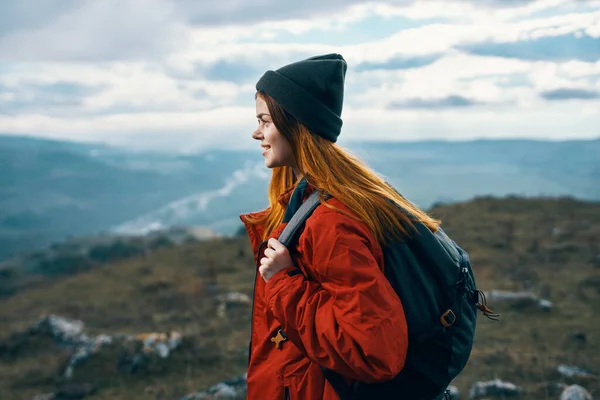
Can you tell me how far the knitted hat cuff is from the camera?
2.37m

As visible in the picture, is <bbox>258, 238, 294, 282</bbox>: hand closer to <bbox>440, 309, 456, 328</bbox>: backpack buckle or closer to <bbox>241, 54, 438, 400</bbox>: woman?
<bbox>241, 54, 438, 400</bbox>: woman

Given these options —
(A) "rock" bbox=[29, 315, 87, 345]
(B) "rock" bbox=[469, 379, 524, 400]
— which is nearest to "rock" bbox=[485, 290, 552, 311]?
(B) "rock" bbox=[469, 379, 524, 400]

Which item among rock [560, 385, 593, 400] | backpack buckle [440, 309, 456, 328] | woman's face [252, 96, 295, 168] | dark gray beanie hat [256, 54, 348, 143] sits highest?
dark gray beanie hat [256, 54, 348, 143]

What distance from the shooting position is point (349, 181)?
7.64 ft

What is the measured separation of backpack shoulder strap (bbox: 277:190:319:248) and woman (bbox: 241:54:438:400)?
0.03 m

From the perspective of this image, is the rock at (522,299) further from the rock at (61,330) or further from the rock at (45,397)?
the rock at (45,397)

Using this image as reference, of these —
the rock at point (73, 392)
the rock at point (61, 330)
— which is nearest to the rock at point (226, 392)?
the rock at point (73, 392)

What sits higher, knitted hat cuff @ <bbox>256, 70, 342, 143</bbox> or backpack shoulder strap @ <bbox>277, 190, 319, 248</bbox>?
knitted hat cuff @ <bbox>256, 70, 342, 143</bbox>

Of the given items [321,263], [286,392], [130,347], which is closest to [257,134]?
[321,263]

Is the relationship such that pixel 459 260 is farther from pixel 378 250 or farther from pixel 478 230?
pixel 478 230

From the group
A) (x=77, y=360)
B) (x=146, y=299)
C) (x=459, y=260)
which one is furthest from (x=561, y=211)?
(x=459, y=260)

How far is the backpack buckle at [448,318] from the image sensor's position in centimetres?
221

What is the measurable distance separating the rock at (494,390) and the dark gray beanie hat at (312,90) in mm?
5255

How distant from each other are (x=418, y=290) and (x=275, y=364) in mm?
632
